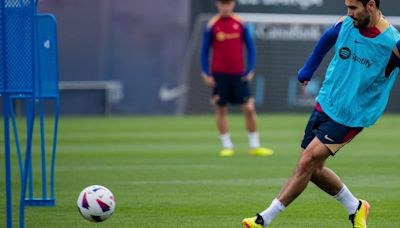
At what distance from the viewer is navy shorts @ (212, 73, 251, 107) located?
1591 cm

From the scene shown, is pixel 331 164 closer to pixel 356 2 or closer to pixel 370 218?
pixel 370 218

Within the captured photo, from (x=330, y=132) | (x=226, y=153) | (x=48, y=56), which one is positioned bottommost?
(x=226, y=153)

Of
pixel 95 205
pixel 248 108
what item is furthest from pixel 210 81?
pixel 95 205

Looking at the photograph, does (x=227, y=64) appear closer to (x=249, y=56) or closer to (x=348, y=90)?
(x=249, y=56)

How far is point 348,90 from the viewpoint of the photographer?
8.03 metres

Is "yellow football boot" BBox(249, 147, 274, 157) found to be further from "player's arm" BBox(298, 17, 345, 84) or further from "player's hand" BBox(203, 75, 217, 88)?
"player's arm" BBox(298, 17, 345, 84)

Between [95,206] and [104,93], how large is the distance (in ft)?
59.7

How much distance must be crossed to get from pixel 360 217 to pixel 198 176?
451cm

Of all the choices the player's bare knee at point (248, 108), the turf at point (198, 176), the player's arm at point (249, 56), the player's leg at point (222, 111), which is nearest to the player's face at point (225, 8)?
the player's arm at point (249, 56)

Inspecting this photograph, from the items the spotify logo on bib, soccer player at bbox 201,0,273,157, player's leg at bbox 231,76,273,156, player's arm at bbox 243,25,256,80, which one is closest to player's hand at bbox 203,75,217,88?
soccer player at bbox 201,0,273,157

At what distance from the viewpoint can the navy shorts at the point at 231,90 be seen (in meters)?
15.9

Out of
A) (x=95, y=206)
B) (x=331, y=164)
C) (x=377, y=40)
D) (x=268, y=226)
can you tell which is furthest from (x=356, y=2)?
(x=331, y=164)

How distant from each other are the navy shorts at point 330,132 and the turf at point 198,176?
3.43ft

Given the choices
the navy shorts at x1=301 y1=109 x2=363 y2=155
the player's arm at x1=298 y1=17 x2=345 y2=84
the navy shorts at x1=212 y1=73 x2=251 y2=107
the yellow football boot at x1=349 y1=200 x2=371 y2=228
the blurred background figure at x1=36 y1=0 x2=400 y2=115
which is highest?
the player's arm at x1=298 y1=17 x2=345 y2=84
